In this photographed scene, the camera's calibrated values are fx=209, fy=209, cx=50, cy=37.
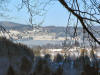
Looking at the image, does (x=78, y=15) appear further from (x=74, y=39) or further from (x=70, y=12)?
(x=74, y=39)

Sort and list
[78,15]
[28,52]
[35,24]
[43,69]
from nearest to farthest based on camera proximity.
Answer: [78,15] < [35,24] < [43,69] < [28,52]

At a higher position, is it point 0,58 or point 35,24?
point 35,24

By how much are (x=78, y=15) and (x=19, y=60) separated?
19981mm

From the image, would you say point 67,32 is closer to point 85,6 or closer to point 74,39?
point 74,39

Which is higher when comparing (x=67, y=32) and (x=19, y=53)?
(x=67, y=32)

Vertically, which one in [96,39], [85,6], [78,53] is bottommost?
[78,53]

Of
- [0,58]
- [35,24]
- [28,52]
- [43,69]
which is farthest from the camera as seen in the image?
[28,52]

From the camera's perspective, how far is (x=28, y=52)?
22.3 m

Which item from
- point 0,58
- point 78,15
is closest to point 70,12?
point 78,15

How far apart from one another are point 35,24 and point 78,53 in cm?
63

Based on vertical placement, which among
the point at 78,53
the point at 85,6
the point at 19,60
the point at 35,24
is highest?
the point at 85,6

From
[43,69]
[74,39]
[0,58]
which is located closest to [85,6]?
[74,39]

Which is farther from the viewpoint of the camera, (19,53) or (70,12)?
(19,53)

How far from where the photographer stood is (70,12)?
185 cm
